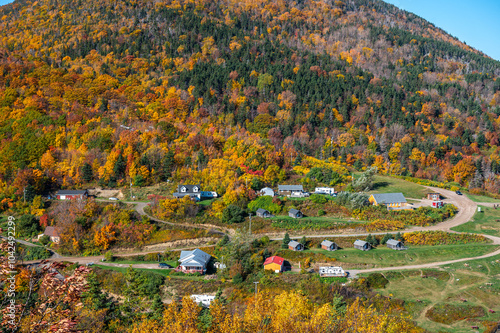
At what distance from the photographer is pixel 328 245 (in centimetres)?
3959

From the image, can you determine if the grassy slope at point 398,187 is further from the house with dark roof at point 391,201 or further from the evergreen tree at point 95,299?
the evergreen tree at point 95,299

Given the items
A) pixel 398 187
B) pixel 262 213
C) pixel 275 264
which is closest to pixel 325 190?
pixel 262 213

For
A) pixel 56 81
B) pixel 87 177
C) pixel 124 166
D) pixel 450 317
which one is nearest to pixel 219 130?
pixel 124 166

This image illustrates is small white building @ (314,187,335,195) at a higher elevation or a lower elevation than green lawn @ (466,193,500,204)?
lower

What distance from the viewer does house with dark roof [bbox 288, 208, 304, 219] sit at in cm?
4750

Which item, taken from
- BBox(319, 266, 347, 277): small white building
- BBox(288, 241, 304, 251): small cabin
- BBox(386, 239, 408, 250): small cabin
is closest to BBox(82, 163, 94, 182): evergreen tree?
BBox(288, 241, 304, 251): small cabin

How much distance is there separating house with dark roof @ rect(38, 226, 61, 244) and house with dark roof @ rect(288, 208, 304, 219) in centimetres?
3016

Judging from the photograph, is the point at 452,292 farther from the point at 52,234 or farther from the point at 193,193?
the point at 52,234

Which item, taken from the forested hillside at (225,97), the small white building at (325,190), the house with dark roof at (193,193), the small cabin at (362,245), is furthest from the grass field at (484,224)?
the house with dark roof at (193,193)

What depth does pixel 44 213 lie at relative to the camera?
49.0 metres

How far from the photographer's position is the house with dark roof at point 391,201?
4838 centimetres

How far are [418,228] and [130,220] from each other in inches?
A: 1461

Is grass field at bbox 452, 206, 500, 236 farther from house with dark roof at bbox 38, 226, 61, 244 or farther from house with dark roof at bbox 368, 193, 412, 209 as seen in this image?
house with dark roof at bbox 38, 226, 61, 244

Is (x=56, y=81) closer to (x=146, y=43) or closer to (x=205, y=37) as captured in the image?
(x=146, y=43)
